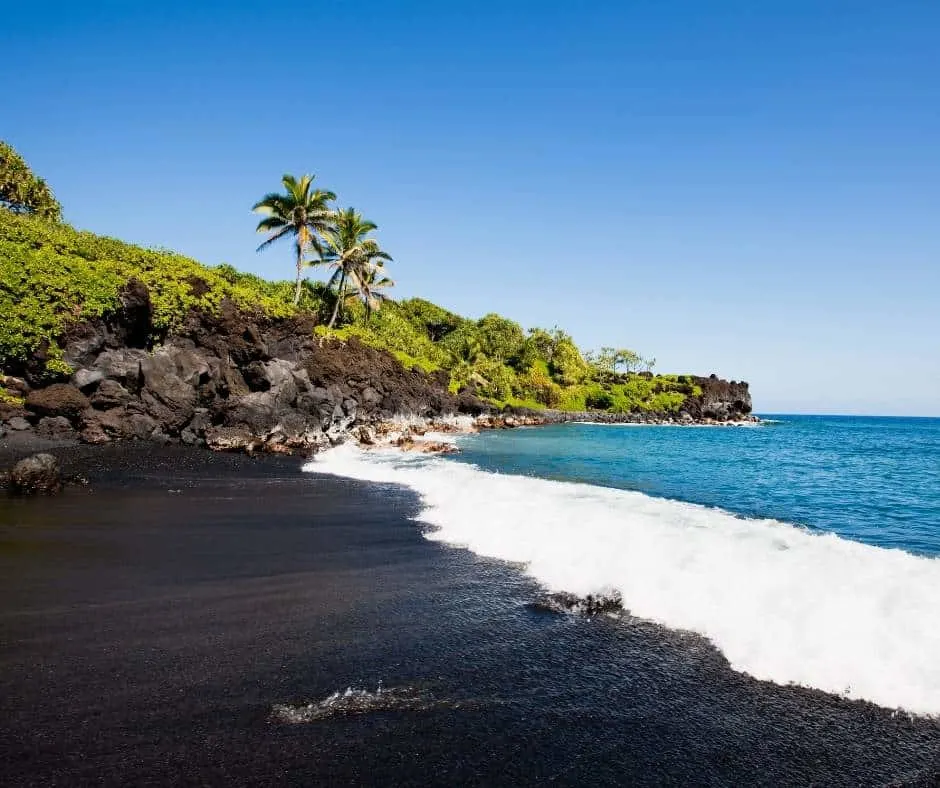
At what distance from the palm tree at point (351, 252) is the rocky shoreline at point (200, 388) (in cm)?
1284

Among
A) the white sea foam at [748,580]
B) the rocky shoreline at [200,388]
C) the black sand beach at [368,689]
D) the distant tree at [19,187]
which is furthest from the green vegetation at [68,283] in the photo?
the white sea foam at [748,580]

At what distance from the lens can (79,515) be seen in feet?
37.9

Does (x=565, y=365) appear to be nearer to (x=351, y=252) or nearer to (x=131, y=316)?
(x=351, y=252)

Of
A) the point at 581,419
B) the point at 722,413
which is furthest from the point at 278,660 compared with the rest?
the point at 722,413

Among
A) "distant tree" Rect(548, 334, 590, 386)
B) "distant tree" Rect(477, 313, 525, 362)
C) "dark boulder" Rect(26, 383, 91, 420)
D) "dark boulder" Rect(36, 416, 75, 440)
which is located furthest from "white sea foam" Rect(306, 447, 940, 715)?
"distant tree" Rect(548, 334, 590, 386)

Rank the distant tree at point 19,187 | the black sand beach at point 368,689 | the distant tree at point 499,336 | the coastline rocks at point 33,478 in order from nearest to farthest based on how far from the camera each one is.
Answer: the black sand beach at point 368,689
the coastline rocks at point 33,478
the distant tree at point 19,187
the distant tree at point 499,336

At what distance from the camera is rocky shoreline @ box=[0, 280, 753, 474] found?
2231 centimetres

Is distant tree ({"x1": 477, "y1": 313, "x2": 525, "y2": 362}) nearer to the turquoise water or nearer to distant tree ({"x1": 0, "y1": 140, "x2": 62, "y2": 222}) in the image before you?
the turquoise water

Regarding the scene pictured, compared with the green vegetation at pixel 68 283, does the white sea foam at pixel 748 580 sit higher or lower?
lower

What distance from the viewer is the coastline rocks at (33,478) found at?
1325 cm

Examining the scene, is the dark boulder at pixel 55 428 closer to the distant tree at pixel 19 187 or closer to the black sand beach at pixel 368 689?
the black sand beach at pixel 368 689

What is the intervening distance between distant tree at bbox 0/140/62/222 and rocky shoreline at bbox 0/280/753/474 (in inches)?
835

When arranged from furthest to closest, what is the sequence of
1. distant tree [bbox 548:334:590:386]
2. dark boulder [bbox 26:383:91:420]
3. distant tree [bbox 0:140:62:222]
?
distant tree [bbox 548:334:590:386] < distant tree [bbox 0:140:62:222] < dark boulder [bbox 26:383:91:420]

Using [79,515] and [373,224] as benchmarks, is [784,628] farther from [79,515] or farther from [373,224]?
[373,224]
